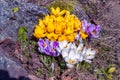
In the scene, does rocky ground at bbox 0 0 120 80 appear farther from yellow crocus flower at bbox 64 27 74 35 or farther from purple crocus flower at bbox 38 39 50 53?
yellow crocus flower at bbox 64 27 74 35

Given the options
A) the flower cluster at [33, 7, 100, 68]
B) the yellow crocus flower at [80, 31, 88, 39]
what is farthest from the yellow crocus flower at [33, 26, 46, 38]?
the yellow crocus flower at [80, 31, 88, 39]

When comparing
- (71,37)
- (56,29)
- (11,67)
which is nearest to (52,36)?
(56,29)

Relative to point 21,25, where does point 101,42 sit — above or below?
below

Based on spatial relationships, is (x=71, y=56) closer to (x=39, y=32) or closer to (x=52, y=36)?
(x=52, y=36)

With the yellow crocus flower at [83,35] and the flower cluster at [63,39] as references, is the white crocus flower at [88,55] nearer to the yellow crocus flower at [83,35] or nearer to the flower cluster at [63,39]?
the flower cluster at [63,39]

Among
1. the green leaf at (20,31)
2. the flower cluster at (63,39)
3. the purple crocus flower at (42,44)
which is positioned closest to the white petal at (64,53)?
the flower cluster at (63,39)

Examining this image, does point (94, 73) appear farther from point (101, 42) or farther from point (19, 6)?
point (19, 6)

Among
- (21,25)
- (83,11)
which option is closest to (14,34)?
(21,25)
